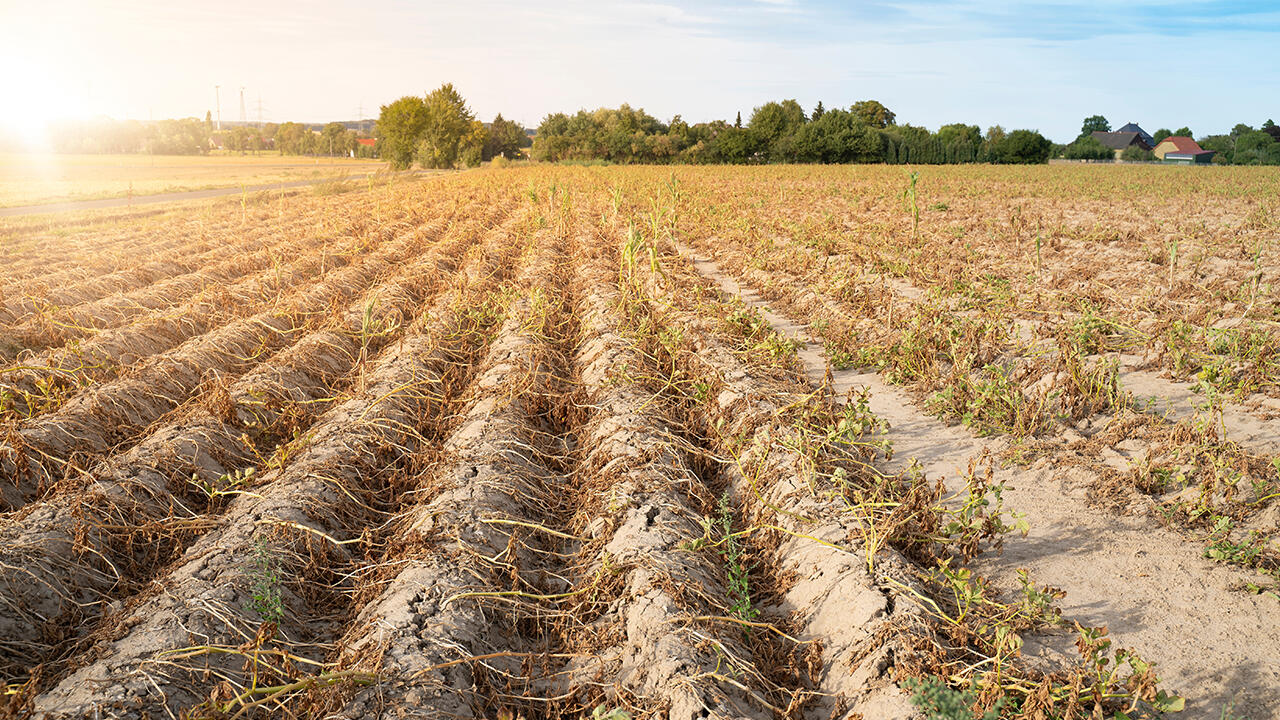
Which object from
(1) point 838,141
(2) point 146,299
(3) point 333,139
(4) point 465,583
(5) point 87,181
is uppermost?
(3) point 333,139

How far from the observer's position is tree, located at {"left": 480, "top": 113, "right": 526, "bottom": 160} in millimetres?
72375

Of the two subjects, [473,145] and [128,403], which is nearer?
[128,403]

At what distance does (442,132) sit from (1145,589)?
62.8 m

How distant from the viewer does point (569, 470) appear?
512cm

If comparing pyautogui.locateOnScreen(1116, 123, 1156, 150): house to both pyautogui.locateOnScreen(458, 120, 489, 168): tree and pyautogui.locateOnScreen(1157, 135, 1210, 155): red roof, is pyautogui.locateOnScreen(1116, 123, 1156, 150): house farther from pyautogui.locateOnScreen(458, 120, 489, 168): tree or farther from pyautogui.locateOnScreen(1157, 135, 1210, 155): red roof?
pyautogui.locateOnScreen(458, 120, 489, 168): tree

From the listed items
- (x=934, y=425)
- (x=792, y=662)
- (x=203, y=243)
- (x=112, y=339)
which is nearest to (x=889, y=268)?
(x=934, y=425)

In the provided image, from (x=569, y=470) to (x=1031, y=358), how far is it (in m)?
4.31

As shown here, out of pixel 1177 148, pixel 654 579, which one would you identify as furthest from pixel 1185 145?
pixel 654 579

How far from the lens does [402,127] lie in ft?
203

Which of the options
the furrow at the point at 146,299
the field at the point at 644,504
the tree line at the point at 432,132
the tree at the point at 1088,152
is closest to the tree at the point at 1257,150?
the tree at the point at 1088,152

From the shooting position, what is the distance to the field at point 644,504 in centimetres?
290

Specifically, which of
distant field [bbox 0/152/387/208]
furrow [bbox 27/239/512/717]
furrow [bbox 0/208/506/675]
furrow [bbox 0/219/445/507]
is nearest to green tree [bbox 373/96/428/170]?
distant field [bbox 0/152/387/208]

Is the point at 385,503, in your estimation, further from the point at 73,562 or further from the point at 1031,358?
the point at 1031,358

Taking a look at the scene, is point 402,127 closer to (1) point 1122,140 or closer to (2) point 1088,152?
(2) point 1088,152
